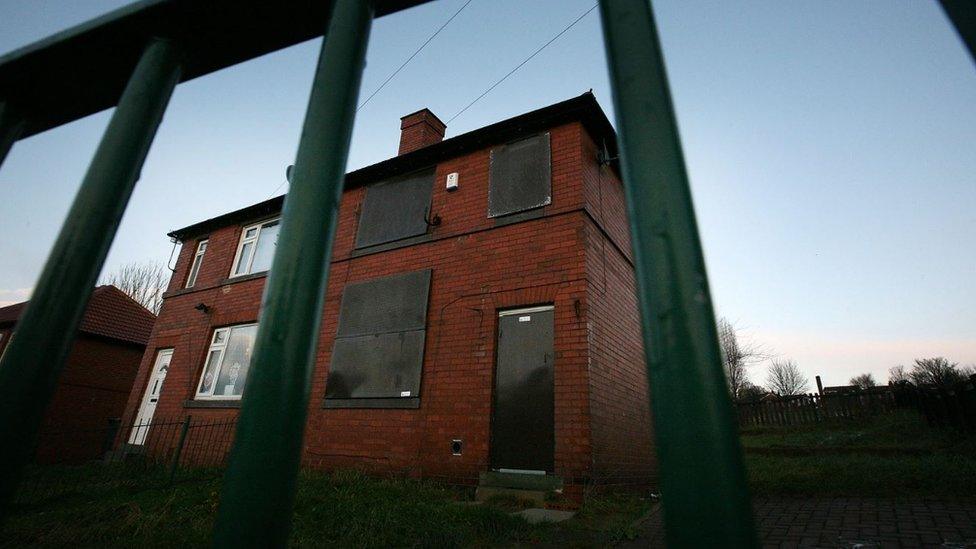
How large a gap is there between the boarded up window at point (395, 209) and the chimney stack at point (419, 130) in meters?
1.44

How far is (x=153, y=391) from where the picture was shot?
11.4 meters

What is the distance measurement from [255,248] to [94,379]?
10.1 meters

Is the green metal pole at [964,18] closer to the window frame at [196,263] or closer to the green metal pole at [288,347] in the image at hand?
the green metal pole at [288,347]

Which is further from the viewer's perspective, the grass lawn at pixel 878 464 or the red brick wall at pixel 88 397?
the red brick wall at pixel 88 397

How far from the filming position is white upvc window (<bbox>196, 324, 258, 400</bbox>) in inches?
384

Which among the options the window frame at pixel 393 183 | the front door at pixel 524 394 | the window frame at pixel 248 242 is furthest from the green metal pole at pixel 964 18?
the window frame at pixel 248 242

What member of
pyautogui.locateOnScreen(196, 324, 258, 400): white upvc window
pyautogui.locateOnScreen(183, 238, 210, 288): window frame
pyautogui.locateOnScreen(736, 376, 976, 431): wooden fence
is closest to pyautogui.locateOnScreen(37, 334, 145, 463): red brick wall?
pyautogui.locateOnScreen(183, 238, 210, 288): window frame

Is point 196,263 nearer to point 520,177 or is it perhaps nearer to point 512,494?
point 520,177

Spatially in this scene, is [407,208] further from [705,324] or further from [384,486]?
[705,324]

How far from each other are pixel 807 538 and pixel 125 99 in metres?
4.97

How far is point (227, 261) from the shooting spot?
11398mm

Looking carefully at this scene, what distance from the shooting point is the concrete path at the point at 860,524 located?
347 centimetres

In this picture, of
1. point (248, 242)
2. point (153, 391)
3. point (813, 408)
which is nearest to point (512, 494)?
point (248, 242)

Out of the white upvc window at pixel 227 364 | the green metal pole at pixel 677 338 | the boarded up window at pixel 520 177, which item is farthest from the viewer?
the white upvc window at pixel 227 364
